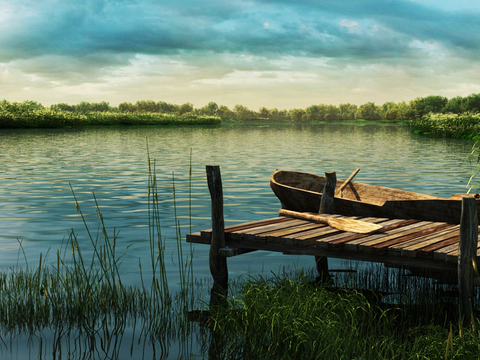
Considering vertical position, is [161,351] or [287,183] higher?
[287,183]

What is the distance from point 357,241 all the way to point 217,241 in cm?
176

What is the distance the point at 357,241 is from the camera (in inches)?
250

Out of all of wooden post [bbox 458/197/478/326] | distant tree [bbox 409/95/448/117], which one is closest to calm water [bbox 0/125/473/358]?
wooden post [bbox 458/197/478/326]

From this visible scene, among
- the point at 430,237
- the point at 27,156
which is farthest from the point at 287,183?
the point at 27,156

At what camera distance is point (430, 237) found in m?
6.59

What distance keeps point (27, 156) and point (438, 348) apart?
27.7 meters

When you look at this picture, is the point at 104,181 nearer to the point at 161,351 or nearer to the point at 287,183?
the point at 287,183

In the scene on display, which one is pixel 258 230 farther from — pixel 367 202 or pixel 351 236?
pixel 367 202

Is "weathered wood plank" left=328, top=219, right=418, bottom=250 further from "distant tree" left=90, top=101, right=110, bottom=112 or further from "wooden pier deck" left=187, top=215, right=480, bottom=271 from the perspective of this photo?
"distant tree" left=90, top=101, right=110, bottom=112

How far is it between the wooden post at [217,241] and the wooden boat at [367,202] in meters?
2.92

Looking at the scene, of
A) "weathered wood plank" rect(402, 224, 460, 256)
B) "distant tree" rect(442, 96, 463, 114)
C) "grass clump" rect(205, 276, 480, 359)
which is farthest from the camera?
"distant tree" rect(442, 96, 463, 114)

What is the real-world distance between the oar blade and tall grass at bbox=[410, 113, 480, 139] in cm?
3782

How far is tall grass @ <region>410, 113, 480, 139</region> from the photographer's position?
1836 inches

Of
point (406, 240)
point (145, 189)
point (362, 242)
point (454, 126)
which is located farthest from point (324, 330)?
point (454, 126)
